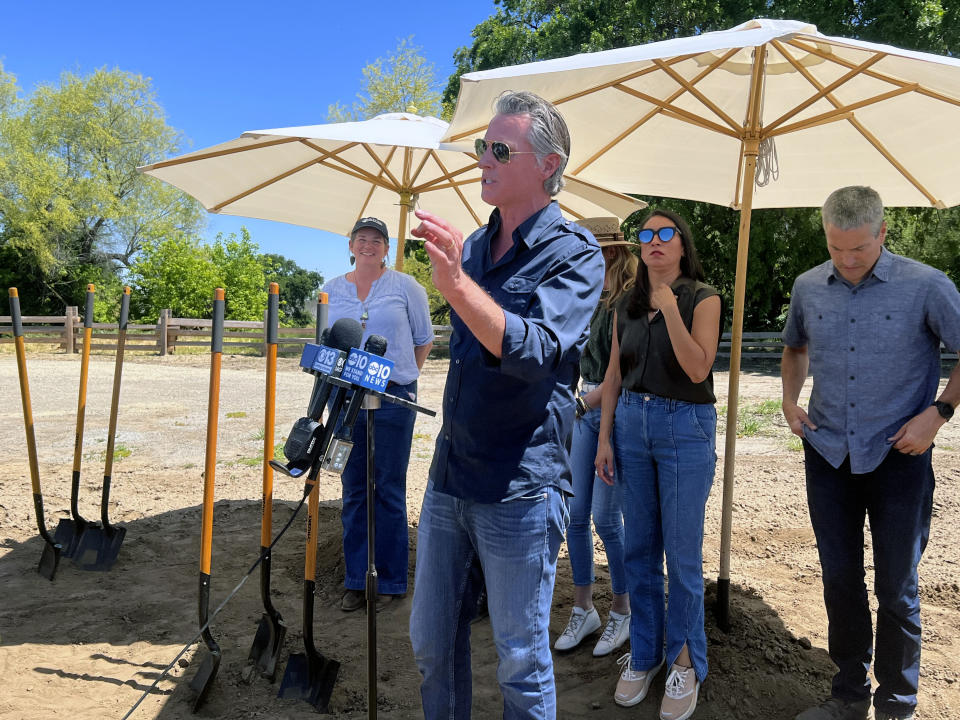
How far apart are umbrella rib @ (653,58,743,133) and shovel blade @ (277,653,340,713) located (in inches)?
124

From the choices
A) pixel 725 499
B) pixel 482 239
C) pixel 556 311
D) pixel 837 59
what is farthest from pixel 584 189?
pixel 556 311

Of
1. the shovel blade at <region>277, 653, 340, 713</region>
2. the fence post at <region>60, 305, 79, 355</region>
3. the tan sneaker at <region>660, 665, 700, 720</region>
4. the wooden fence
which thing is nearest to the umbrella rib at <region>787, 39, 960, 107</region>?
the tan sneaker at <region>660, 665, 700, 720</region>

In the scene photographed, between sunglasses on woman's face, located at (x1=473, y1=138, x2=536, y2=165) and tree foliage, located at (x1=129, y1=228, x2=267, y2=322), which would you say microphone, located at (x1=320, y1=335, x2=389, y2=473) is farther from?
tree foliage, located at (x1=129, y1=228, x2=267, y2=322)

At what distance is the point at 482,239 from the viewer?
2129 millimetres

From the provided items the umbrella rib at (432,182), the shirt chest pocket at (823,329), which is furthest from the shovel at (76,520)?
the shirt chest pocket at (823,329)

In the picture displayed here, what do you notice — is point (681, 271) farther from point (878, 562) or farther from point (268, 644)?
point (268, 644)

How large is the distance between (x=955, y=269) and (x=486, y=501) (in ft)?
77.3

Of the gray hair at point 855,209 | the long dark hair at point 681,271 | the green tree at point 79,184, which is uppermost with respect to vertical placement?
the green tree at point 79,184

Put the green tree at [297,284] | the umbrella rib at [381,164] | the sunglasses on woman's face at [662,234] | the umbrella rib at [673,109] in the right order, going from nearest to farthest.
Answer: the sunglasses on woman's face at [662,234]
the umbrella rib at [673,109]
the umbrella rib at [381,164]
the green tree at [297,284]

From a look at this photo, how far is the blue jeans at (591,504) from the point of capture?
3.62 metres

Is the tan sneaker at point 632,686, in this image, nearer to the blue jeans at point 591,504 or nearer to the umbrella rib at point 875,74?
the blue jeans at point 591,504

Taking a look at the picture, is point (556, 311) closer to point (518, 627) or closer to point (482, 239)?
point (482, 239)

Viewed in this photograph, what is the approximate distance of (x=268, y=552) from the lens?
3.32 m

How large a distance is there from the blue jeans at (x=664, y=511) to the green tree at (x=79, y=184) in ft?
120
